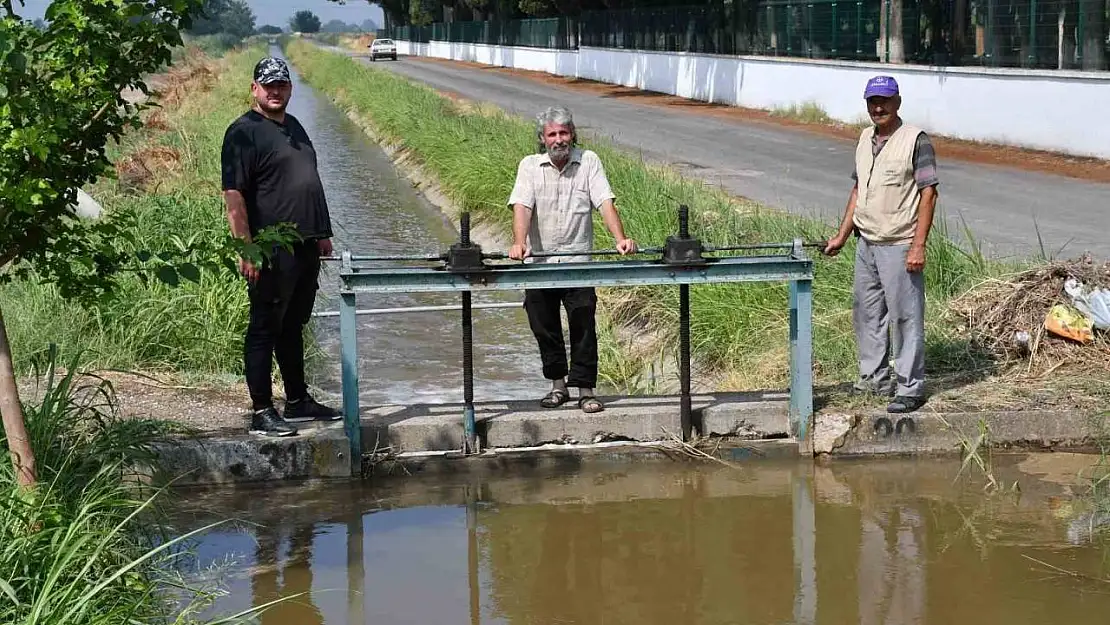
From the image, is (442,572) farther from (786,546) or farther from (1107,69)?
(1107,69)

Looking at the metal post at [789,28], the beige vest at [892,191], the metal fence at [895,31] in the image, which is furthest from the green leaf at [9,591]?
the metal post at [789,28]

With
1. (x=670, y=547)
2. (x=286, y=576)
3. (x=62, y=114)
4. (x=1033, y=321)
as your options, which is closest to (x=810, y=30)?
(x=1033, y=321)

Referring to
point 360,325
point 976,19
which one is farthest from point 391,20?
point 360,325

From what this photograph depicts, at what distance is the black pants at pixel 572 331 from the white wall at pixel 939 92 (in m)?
14.5

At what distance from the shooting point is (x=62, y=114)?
15.8ft

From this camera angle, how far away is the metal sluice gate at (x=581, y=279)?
23.7ft

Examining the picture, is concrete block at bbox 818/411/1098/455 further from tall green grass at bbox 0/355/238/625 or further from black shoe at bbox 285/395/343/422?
tall green grass at bbox 0/355/238/625

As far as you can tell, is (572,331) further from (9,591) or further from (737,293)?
(9,591)

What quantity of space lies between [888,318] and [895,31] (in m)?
20.8

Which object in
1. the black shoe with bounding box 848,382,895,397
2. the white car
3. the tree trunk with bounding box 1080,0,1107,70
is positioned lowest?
the black shoe with bounding box 848,382,895,397

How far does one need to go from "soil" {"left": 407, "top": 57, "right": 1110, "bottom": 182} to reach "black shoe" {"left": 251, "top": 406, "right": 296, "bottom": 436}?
538 inches

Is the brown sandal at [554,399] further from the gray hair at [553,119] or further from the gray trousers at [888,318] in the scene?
the gray trousers at [888,318]

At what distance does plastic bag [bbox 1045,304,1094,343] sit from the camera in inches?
312

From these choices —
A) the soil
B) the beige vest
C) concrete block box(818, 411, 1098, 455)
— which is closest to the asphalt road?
Result: the soil
